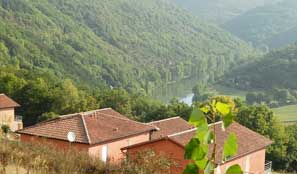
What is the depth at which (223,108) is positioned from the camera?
2.02 m

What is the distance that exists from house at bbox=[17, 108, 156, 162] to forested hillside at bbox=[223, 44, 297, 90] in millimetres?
82567

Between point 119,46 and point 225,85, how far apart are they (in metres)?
34.6

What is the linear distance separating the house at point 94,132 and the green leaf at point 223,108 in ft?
61.2

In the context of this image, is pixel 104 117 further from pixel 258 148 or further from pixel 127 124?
pixel 258 148

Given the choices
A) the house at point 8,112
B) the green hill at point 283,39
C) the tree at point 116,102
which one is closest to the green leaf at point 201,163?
the house at point 8,112

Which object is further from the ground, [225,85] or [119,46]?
[119,46]

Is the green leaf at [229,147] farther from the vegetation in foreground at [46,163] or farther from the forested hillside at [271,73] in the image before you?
the forested hillside at [271,73]

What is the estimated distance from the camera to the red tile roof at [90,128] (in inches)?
845

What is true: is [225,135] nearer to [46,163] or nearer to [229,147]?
[46,163]

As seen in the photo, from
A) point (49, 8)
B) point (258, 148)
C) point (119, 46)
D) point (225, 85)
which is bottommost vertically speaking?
point (258, 148)

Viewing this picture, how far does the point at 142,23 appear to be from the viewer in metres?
162

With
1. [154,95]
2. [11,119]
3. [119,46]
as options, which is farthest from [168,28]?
[11,119]

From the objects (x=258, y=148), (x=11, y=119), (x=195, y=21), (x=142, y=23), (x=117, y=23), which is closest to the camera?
(x=258, y=148)

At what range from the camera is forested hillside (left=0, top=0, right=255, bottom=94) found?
94.9 metres
